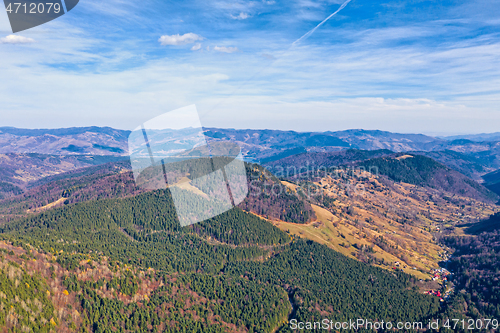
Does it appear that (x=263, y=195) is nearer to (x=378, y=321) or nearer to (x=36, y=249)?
(x=378, y=321)

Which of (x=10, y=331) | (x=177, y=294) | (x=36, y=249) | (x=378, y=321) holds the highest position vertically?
(x=36, y=249)

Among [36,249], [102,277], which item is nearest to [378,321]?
[102,277]

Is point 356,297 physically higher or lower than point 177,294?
lower

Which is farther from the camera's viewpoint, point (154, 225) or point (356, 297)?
point (154, 225)

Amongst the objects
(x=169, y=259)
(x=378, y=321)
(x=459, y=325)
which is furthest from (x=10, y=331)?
(x=459, y=325)

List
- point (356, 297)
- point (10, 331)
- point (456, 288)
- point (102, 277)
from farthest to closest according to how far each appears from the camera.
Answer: point (456, 288) < point (356, 297) < point (102, 277) < point (10, 331)

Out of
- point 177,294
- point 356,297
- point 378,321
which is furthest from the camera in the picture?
point 356,297
